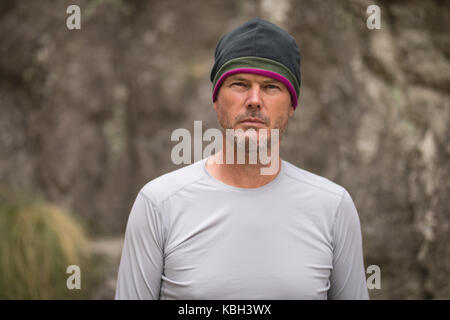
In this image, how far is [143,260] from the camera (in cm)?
172

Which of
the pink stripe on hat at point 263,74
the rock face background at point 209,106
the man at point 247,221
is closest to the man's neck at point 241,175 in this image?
the man at point 247,221

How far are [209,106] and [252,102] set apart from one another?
263 cm

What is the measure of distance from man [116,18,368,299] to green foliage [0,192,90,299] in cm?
253

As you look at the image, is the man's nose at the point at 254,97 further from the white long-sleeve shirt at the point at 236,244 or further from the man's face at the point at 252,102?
the white long-sleeve shirt at the point at 236,244

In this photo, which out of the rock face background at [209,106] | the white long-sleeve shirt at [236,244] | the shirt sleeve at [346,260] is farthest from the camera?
the rock face background at [209,106]

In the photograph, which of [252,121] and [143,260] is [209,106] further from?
[143,260]

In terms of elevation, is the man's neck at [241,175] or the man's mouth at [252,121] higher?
the man's mouth at [252,121]

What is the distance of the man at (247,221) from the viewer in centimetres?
170

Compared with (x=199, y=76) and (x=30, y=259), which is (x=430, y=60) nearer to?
(x=199, y=76)

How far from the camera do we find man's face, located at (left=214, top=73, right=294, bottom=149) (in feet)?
5.83

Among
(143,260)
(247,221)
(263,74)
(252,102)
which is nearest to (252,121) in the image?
(252,102)

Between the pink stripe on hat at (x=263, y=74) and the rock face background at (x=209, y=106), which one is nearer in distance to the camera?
the pink stripe on hat at (x=263, y=74)

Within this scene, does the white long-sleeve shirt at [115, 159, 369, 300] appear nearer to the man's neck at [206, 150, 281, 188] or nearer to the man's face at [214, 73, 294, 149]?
the man's neck at [206, 150, 281, 188]

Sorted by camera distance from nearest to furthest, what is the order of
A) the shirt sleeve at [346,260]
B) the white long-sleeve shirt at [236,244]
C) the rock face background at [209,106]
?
the white long-sleeve shirt at [236,244] → the shirt sleeve at [346,260] → the rock face background at [209,106]
